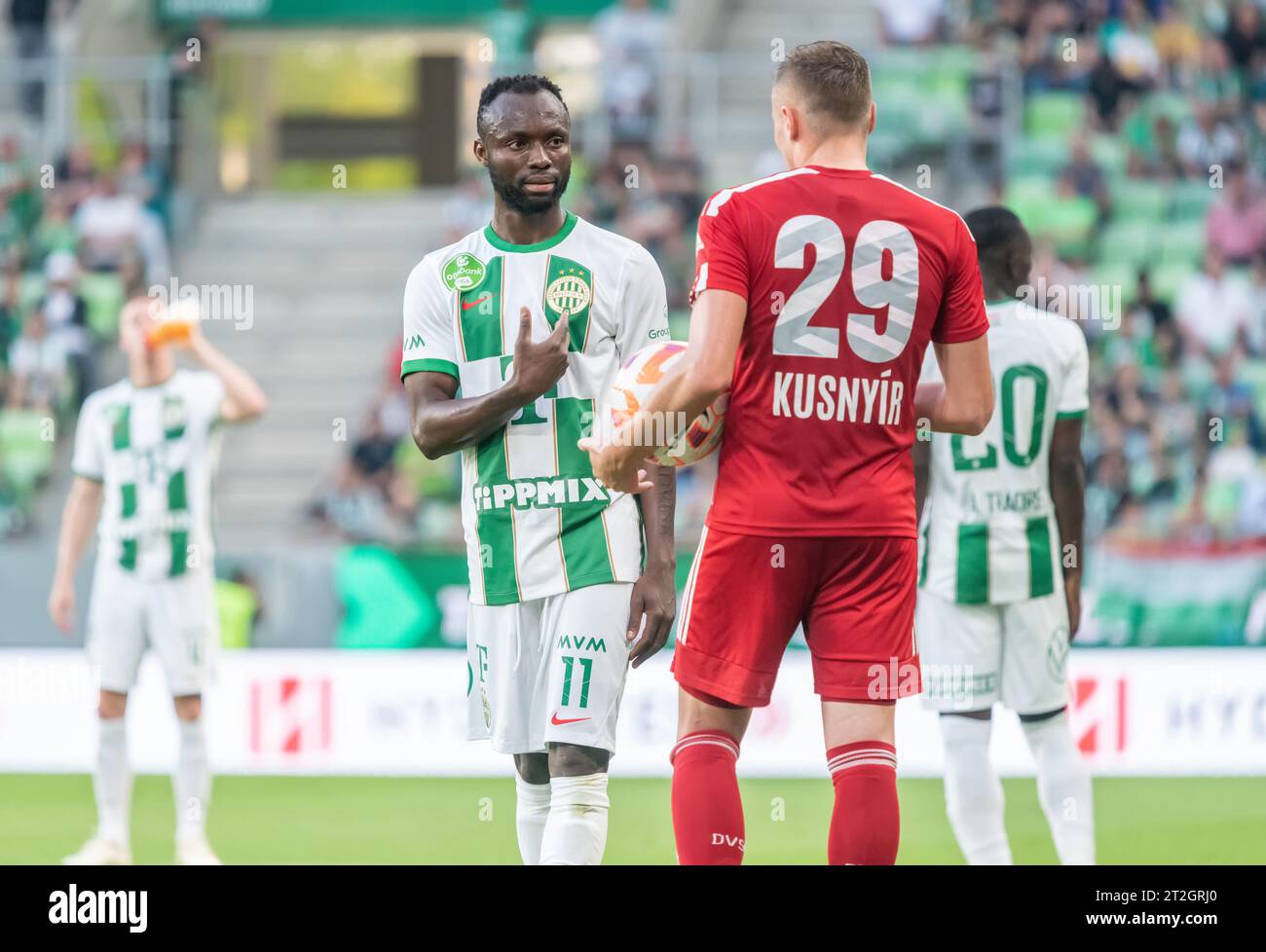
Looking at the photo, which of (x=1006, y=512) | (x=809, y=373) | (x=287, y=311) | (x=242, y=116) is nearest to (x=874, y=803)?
(x=809, y=373)

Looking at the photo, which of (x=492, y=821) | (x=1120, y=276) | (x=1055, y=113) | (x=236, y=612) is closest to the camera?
(x=492, y=821)

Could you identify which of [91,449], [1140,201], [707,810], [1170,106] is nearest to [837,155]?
[707,810]

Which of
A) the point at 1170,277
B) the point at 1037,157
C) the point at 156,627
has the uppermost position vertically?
the point at 1037,157

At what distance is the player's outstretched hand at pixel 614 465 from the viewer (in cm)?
421

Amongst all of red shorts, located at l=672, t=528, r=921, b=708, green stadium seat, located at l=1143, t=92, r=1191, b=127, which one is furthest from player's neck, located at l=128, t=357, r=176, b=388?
green stadium seat, located at l=1143, t=92, r=1191, b=127

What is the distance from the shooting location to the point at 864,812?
4184 millimetres

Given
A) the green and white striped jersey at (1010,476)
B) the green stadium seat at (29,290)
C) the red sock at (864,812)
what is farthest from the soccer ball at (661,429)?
the green stadium seat at (29,290)

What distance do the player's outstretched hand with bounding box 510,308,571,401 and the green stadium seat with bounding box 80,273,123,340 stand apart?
11057 mm

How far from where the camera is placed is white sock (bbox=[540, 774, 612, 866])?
443 centimetres

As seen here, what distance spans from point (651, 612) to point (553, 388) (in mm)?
607

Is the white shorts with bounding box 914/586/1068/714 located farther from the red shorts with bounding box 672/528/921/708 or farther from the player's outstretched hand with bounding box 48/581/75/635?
the player's outstretched hand with bounding box 48/581/75/635

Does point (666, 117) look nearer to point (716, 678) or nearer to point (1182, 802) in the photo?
point (1182, 802)

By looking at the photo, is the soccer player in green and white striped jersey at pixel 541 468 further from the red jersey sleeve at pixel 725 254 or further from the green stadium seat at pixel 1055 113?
the green stadium seat at pixel 1055 113

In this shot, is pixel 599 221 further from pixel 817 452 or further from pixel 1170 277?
pixel 817 452
